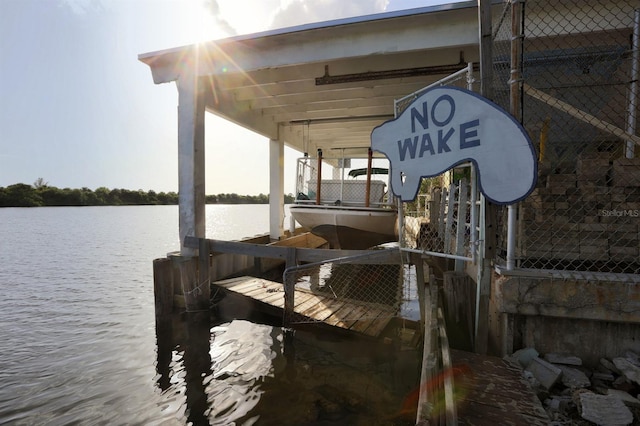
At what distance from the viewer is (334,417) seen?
12.9ft

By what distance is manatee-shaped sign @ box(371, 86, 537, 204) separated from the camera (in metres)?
2.68

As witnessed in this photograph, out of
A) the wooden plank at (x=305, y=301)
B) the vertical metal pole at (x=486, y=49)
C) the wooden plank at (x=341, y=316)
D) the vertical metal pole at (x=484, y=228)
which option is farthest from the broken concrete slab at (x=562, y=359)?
the wooden plank at (x=305, y=301)

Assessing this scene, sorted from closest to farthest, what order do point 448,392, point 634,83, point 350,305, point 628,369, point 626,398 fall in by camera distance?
point 448,392, point 626,398, point 628,369, point 634,83, point 350,305

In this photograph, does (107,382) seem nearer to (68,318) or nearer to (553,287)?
(68,318)

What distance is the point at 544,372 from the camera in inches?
117

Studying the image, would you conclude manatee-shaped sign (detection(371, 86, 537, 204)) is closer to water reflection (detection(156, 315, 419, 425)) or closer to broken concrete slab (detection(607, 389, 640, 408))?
broken concrete slab (detection(607, 389, 640, 408))

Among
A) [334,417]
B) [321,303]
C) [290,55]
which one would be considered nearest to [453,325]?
[334,417]

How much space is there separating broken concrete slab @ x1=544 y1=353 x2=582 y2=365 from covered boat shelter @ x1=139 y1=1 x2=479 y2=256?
520 centimetres

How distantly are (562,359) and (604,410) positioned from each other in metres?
0.79

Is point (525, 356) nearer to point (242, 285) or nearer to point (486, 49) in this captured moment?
point (486, 49)

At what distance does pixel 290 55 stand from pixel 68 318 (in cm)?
902

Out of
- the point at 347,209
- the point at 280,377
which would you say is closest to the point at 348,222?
the point at 347,209

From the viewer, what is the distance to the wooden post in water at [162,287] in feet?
24.5

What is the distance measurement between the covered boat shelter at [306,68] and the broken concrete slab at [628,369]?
526 cm
